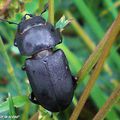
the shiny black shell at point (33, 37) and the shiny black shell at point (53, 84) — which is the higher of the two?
the shiny black shell at point (33, 37)

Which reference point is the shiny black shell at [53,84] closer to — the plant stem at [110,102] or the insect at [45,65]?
the insect at [45,65]

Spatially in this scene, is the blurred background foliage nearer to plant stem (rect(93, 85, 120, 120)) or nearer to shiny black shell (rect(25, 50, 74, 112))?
shiny black shell (rect(25, 50, 74, 112))

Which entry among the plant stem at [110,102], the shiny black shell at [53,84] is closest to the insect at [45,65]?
the shiny black shell at [53,84]

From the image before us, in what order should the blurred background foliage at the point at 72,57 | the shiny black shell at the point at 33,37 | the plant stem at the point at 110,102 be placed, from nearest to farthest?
1. the plant stem at the point at 110,102
2. the blurred background foliage at the point at 72,57
3. the shiny black shell at the point at 33,37

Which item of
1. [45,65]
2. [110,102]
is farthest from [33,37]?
[110,102]

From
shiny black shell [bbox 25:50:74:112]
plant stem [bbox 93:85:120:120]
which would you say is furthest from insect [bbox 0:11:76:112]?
plant stem [bbox 93:85:120:120]

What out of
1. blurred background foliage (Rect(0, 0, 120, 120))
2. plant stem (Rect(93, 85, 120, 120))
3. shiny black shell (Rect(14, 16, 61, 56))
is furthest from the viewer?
shiny black shell (Rect(14, 16, 61, 56))

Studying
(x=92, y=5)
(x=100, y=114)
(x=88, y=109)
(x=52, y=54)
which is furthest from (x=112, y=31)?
(x=92, y=5)

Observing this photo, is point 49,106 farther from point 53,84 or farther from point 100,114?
point 100,114
